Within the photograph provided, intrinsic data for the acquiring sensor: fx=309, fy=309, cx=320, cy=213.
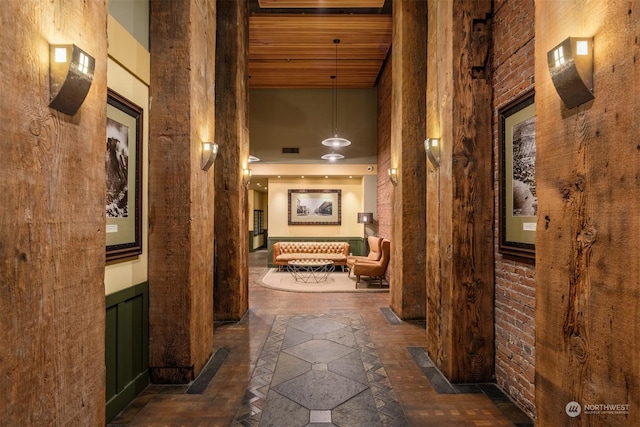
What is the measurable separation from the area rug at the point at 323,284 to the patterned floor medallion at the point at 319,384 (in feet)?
7.83

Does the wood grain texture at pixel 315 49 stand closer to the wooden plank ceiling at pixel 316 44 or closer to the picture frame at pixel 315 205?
the wooden plank ceiling at pixel 316 44

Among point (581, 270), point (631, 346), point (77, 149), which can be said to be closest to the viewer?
point (631, 346)

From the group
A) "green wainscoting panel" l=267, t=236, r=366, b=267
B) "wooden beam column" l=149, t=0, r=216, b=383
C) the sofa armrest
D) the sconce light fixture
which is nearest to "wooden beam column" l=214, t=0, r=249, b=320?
"wooden beam column" l=149, t=0, r=216, b=383

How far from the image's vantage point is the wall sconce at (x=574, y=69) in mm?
1231

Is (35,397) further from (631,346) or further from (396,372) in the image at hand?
(396,372)

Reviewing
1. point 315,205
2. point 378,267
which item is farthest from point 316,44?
point 378,267

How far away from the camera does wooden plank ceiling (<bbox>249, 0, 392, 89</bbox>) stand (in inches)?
225

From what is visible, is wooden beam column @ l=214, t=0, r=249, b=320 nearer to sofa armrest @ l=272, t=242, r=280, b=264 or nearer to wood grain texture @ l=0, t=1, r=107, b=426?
wood grain texture @ l=0, t=1, r=107, b=426

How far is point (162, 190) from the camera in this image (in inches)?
107

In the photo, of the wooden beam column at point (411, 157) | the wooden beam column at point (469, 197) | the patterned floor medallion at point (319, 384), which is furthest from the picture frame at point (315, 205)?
the wooden beam column at point (469, 197)

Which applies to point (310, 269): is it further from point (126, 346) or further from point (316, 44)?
point (126, 346)

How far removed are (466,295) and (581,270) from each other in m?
1.53

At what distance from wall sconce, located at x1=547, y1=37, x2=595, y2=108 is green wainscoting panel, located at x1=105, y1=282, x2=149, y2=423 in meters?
2.96

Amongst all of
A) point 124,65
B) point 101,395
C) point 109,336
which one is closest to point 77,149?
point 101,395
